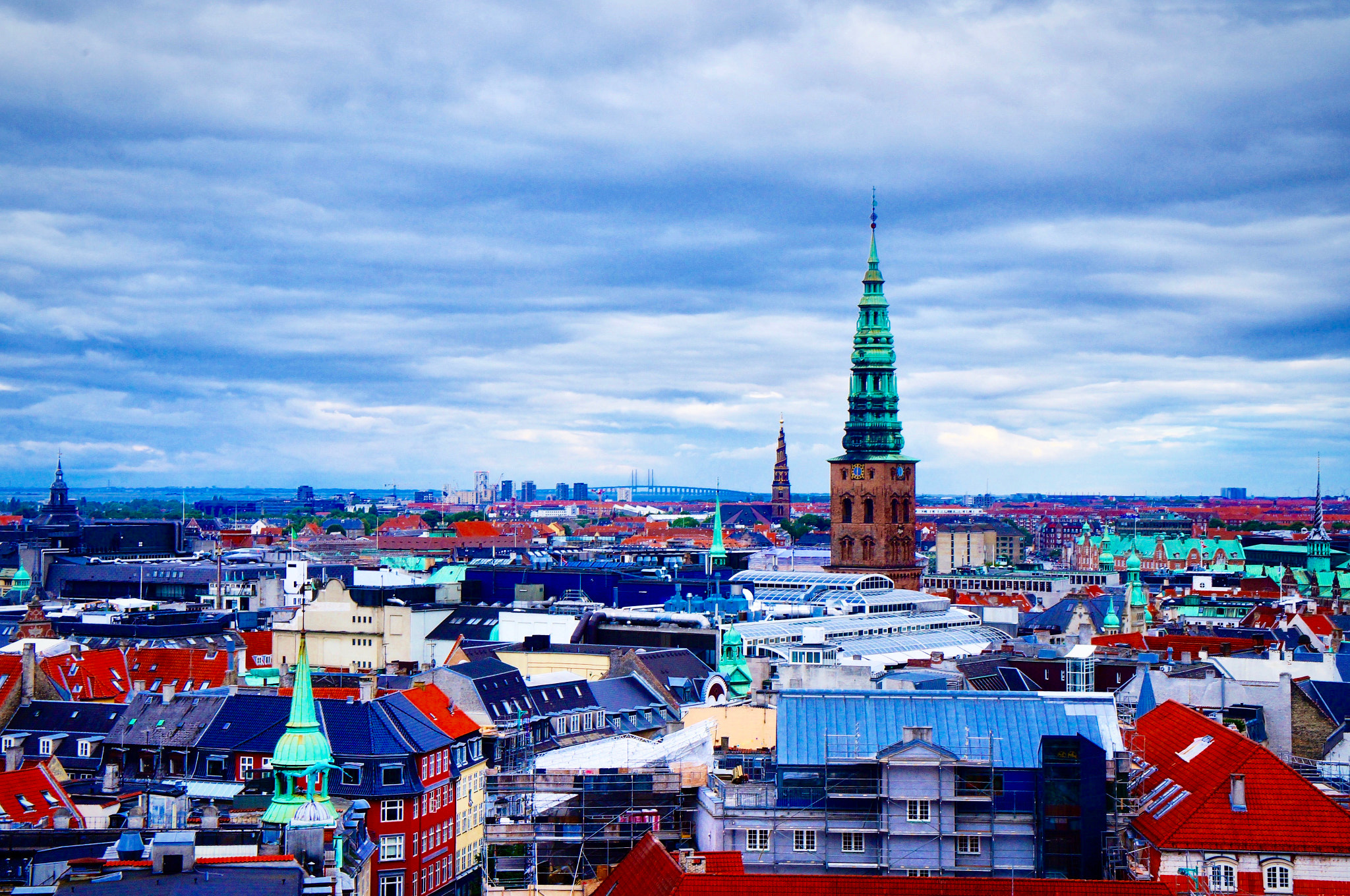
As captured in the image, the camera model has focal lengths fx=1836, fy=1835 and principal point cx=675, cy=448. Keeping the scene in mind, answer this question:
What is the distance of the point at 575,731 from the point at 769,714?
41.8ft

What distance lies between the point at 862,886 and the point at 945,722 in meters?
11.6

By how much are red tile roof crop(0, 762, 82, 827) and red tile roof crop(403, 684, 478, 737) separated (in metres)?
16.0

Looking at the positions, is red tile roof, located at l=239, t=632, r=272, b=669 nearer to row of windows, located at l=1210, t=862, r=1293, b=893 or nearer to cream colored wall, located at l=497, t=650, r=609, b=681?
cream colored wall, located at l=497, t=650, r=609, b=681

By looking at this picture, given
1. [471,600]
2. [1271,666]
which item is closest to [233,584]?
[471,600]

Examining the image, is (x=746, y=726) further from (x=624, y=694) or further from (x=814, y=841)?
(x=814, y=841)

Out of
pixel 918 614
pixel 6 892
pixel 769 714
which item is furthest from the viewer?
pixel 918 614

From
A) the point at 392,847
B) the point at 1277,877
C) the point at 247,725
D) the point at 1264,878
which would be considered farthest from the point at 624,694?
the point at 1277,877

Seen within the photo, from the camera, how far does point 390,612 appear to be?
143250mm

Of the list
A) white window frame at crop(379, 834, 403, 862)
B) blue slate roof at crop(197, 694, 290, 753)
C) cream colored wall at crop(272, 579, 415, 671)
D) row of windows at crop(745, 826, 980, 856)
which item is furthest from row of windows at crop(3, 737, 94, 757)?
cream colored wall at crop(272, 579, 415, 671)

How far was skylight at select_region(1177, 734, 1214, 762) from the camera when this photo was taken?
60.5m

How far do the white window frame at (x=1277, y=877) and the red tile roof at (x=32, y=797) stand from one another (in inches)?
1566

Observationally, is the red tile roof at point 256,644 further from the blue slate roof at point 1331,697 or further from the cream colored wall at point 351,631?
A: the blue slate roof at point 1331,697

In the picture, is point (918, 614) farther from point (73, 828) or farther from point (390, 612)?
point (73, 828)

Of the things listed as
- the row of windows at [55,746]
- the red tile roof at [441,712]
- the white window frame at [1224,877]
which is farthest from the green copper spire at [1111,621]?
the white window frame at [1224,877]
